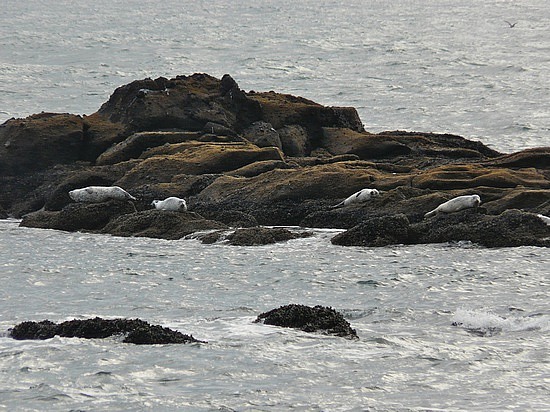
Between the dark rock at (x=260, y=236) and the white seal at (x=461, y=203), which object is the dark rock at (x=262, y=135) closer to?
the dark rock at (x=260, y=236)

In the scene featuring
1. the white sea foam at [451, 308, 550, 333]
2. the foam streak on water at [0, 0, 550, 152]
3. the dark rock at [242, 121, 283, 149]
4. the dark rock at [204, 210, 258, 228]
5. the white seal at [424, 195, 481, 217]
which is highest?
the foam streak on water at [0, 0, 550, 152]

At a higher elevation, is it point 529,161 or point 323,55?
point 323,55

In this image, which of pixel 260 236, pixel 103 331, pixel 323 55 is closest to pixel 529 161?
pixel 260 236

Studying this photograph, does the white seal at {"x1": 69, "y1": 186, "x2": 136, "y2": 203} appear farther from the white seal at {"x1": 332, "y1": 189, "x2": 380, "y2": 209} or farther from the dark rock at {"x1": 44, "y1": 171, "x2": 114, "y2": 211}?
the white seal at {"x1": 332, "y1": 189, "x2": 380, "y2": 209}

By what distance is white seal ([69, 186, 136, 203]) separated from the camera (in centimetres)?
1972

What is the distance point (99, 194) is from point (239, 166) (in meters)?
3.61

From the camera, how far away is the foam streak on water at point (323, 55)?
4350 centimetres

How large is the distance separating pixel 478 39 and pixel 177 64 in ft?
70.4

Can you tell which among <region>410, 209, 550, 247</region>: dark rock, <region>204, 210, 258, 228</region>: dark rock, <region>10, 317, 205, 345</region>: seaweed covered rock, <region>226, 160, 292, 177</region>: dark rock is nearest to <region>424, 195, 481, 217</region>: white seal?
<region>410, 209, 550, 247</region>: dark rock

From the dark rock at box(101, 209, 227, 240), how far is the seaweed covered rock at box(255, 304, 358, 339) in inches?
244

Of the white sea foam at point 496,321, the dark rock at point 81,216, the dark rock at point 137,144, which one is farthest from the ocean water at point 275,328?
the dark rock at point 137,144

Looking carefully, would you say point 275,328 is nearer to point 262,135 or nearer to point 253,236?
point 253,236

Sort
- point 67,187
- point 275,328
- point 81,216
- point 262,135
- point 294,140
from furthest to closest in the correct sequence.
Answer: point 294,140
point 262,135
point 67,187
point 81,216
point 275,328

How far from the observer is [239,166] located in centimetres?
2230
